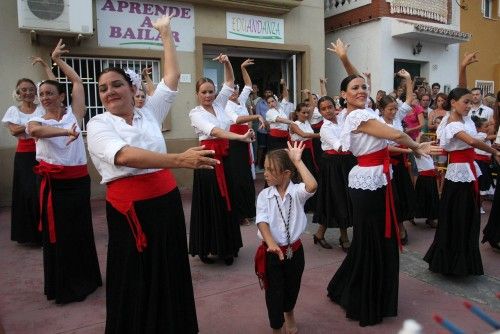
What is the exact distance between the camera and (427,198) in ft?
20.2

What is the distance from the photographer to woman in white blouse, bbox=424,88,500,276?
4156 millimetres

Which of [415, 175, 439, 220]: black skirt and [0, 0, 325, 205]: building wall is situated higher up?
[0, 0, 325, 205]: building wall

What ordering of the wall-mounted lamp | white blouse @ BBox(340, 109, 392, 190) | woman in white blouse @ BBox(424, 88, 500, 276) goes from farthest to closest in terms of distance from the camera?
the wall-mounted lamp, woman in white blouse @ BBox(424, 88, 500, 276), white blouse @ BBox(340, 109, 392, 190)

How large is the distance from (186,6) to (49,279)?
632 centimetres

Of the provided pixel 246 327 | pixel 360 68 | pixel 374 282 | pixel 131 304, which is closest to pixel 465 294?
pixel 374 282

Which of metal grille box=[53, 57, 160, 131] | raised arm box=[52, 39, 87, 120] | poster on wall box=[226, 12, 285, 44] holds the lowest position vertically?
raised arm box=[52, 39, 87, 120]

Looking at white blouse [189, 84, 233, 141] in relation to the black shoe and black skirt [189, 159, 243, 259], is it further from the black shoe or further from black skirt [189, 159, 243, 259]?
the black shoe

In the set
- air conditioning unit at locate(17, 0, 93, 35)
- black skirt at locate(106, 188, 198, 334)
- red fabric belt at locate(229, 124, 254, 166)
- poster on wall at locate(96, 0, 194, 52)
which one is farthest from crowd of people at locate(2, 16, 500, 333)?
poster on wall at locate(96, 0, 194, 52)

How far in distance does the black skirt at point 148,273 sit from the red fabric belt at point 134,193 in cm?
3

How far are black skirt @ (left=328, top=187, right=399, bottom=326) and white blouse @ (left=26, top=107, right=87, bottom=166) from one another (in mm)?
2491

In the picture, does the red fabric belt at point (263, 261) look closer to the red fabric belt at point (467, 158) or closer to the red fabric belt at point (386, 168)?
the red fabric belt at point (386, 168)

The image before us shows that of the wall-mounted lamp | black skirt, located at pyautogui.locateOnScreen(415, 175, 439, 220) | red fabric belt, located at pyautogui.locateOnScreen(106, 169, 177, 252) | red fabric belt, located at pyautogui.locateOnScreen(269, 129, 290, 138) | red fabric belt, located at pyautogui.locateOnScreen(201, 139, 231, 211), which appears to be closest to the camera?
red fabric belt, located at pyautogui.locateOnScreen(106, 169, 177, 252)

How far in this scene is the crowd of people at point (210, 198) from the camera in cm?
256

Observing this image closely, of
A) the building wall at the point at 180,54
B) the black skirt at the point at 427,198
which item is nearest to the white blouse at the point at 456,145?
the black skirt at the point at 427,198
